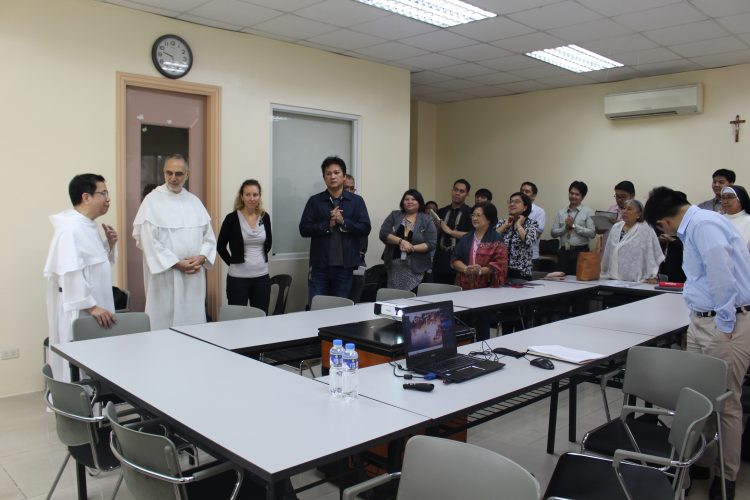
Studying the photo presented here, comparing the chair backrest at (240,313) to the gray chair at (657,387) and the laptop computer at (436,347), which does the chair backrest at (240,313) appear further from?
the gray chair at (657,387)

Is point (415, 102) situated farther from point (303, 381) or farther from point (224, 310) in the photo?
point (303, 381)

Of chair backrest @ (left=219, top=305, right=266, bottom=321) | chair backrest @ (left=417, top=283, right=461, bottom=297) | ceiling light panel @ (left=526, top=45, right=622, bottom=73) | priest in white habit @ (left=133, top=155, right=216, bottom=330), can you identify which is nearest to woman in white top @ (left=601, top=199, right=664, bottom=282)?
chair backrest @ (left=417, top=283, right=461, bottom=297)

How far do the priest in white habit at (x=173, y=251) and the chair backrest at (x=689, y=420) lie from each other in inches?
121

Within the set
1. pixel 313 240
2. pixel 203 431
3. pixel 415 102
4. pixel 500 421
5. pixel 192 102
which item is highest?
pixel 415 102

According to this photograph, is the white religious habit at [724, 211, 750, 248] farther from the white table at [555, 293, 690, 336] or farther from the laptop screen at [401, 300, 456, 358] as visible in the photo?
the laptop screen at [401, 300, 456, 358]

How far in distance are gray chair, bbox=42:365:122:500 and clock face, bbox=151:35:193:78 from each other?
129 inches

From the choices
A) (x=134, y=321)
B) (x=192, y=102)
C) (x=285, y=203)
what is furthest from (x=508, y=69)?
(x=134, y=321)

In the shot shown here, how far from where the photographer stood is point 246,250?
4.97 m

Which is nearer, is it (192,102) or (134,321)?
(134,321)

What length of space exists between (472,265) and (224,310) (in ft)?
6.96

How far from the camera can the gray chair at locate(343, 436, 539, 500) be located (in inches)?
61.9

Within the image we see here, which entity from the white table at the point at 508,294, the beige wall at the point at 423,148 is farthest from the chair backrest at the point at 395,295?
the beige wall at the point at 423,148

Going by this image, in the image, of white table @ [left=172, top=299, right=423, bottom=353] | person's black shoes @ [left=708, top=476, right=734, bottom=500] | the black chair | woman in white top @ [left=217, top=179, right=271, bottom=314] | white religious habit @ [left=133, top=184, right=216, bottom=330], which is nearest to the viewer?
person's black shoes @ [left=708, top=476, right=734, bottom=500]

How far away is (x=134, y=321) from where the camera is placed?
137 inches
